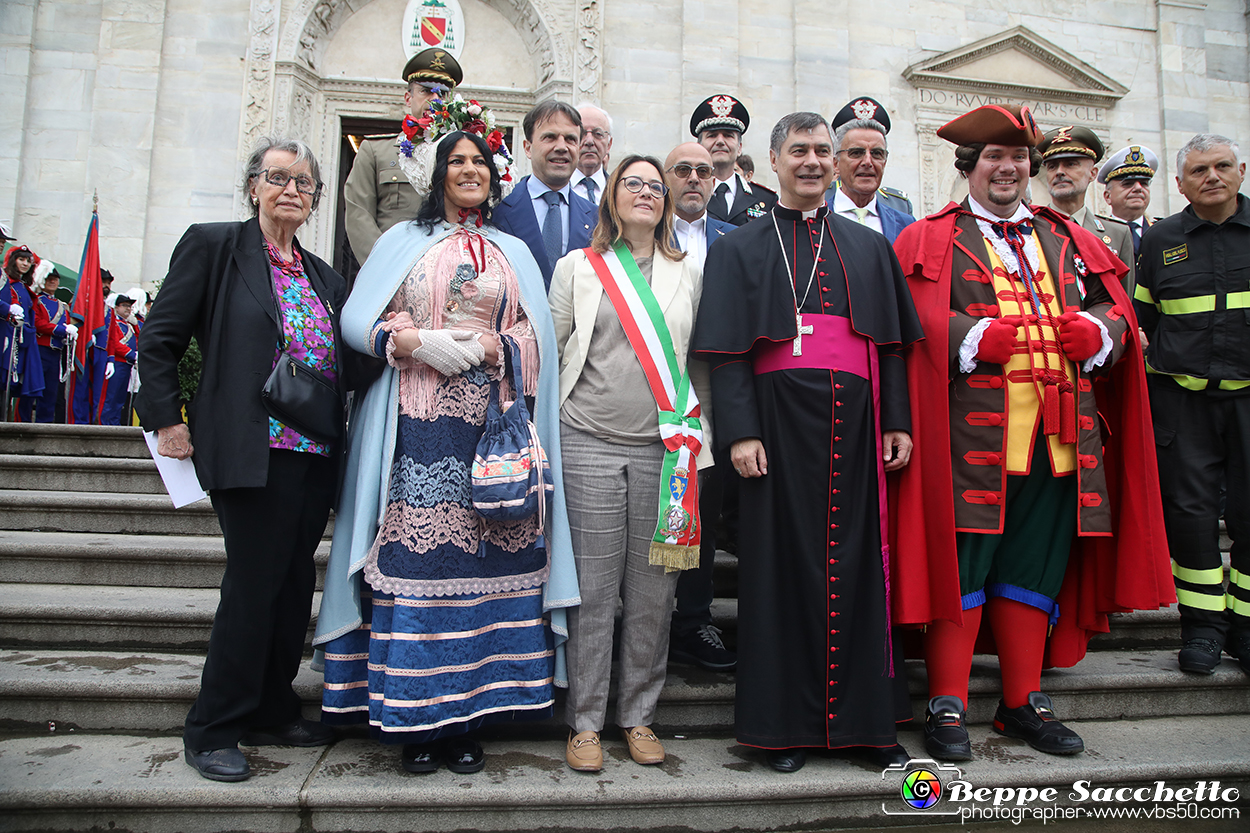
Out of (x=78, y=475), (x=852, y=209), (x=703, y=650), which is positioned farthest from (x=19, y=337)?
(x=852, y=209)

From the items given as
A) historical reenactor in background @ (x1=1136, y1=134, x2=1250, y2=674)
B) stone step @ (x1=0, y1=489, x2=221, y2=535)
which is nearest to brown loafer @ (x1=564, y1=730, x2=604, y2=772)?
historical reenactor in background @ (x1=1136, y1=134, x2=1250, y2=674)

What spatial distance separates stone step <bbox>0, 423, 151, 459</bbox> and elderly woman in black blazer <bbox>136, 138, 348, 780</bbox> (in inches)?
137

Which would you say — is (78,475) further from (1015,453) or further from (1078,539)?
(1078,539)

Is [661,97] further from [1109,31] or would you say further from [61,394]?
[61,394]

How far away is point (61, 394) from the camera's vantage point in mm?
9461

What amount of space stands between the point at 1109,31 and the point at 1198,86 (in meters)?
1.50

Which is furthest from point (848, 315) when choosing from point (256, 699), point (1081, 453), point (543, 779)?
point (256, 699)

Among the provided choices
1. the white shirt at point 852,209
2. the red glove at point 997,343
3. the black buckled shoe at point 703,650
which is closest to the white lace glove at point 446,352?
the black buckled shoe at point 703,650

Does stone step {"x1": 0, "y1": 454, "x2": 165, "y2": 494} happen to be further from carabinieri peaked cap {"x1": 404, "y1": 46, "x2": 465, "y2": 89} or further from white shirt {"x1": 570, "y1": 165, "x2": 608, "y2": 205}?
white shirt {"x1": 570, "y1": 165, "x2": 608, "y2": 205}

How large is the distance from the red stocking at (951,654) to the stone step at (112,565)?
9.63 ft

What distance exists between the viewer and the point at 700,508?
3.32m

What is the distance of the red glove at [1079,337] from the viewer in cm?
292

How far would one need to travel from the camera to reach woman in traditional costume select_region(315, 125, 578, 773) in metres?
2.61

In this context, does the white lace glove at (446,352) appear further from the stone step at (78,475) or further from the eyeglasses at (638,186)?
the stone step at (78,475)
